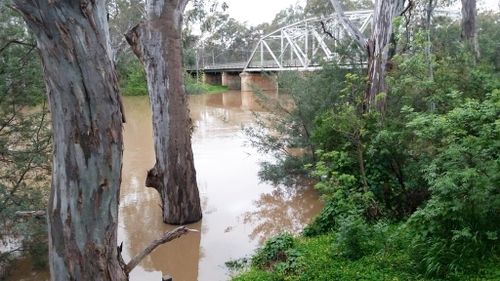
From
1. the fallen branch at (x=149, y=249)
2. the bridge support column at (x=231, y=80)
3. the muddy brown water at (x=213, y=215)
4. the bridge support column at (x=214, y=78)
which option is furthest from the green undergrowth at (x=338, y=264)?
the bridge support column at (x=214, y=78)

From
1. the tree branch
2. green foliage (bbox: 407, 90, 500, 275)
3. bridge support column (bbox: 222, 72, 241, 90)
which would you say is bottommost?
green foliage (bbox: 407, 90, 500, 275)

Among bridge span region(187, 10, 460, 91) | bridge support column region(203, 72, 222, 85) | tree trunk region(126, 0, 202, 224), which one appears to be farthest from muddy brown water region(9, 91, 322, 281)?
bridge support column region(203, 72, 222, 85)

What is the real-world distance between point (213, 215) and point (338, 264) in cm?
357

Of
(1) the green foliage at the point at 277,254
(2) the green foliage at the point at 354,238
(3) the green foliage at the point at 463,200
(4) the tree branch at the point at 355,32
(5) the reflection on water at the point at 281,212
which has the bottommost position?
(5) the reflection on water at the point at 281,212

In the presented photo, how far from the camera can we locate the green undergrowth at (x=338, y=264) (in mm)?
3607

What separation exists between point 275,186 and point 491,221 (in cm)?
561

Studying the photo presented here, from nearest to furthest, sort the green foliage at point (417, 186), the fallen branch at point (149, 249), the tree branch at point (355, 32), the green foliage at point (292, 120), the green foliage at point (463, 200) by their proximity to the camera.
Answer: the fallen branch at point (149, 249) → the green foliage at point (463, 200) → the green foliage at point (417, 186) → the tree branch at point (355, 32) → the green foliage at point (292, 120)

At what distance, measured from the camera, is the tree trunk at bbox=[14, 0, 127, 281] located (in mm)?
2053

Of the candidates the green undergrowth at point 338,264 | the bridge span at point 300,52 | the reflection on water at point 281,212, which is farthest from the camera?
the bridge span at point 300,52

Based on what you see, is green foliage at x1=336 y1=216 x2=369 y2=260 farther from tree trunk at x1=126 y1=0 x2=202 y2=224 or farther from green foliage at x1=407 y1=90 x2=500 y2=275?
tree trunk at x1=126 y1=0 x2=202 y2=224

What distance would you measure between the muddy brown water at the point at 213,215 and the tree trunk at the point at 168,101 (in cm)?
59

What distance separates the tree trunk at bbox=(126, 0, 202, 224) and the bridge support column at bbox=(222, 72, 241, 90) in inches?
1426

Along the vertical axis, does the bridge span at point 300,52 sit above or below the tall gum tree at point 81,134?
above

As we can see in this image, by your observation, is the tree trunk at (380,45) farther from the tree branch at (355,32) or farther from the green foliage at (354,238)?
the green foliage at (354,238)
